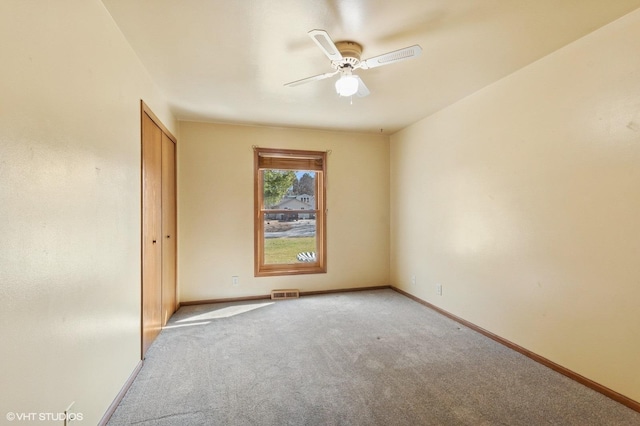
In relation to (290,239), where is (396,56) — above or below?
above

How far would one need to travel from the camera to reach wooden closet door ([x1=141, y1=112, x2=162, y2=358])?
8.45 feet

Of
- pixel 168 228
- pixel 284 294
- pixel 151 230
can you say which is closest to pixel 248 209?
pixel 168 228

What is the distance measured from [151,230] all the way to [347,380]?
2.21 m

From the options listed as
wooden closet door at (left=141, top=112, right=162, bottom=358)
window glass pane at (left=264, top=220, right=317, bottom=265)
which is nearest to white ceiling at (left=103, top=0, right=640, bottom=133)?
wooden closet door at (left=141, top=112, right=162, bottom=358)

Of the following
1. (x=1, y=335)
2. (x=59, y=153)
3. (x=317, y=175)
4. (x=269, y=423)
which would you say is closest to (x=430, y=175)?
(x=317, y=175)

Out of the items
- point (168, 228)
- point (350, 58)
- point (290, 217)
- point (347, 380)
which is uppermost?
point (350, 58)

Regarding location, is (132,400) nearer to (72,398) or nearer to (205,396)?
(205,396)

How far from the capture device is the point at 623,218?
195 cm

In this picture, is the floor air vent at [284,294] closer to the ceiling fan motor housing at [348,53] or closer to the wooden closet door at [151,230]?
the wooden closet door at [151,230]

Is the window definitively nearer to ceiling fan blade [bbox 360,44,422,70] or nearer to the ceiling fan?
the ceiling fan

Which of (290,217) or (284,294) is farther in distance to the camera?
(290,217)

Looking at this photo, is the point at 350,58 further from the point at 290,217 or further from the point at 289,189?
the point at 290,217

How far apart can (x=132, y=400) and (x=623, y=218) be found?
11.5 feet

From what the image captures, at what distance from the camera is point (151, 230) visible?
9.27ft
